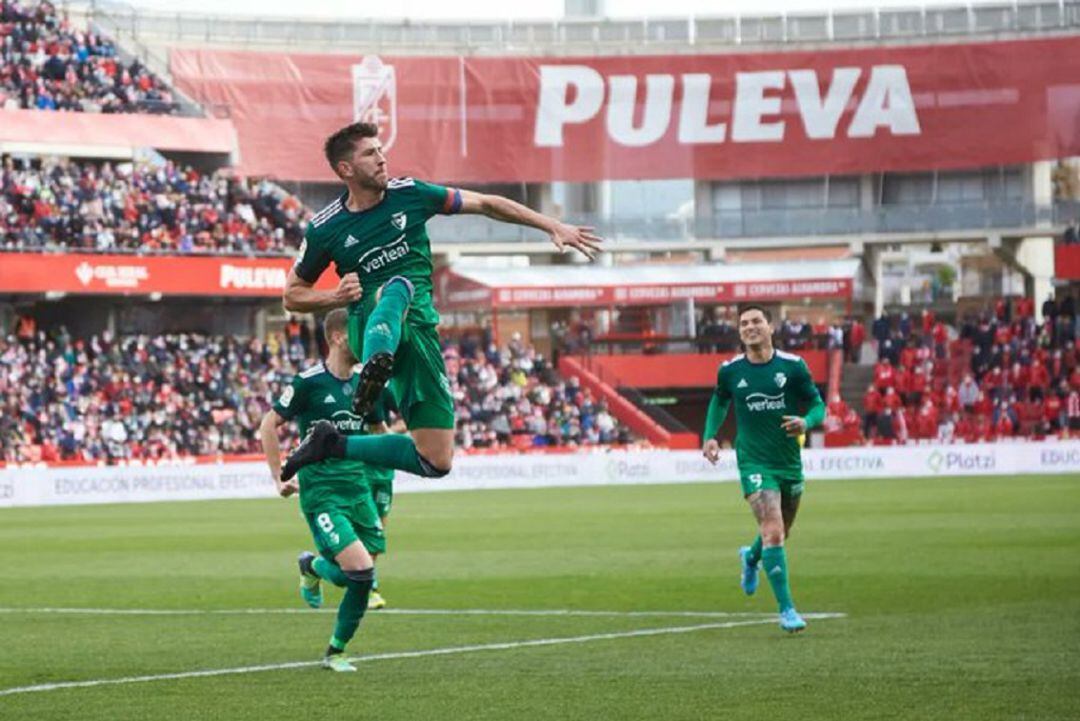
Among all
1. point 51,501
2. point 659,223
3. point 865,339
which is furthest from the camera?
point 659,223

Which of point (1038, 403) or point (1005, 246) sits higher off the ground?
point (1005, 246)

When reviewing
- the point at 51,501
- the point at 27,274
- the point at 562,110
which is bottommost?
the point at 51,501

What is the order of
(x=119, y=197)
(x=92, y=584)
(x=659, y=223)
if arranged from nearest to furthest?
(x=92, y=584), (x=119, y=197), (x=659, y=223)

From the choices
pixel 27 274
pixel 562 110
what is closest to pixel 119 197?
pixel 27 274

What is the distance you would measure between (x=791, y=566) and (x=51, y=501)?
24679 mm

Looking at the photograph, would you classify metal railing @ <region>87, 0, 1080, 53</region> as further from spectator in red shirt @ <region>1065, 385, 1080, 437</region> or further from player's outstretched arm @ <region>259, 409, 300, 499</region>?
player's outstretched arm @ <region>259, 409, 300, 499</region>

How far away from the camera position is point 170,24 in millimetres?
68188

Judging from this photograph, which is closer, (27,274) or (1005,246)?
(27,274)

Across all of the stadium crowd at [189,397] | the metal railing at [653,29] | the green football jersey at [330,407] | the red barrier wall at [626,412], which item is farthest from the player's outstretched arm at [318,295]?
the metal railing at [653,29]

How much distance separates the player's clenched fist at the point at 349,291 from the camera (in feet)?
35.7

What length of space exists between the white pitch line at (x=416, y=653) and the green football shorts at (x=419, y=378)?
8.59 ft

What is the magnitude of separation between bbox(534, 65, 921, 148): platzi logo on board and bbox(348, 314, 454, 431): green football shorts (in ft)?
196

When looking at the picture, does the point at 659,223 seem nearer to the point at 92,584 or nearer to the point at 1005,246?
the point at 1005,246

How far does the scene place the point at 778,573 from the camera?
15.1 metres
